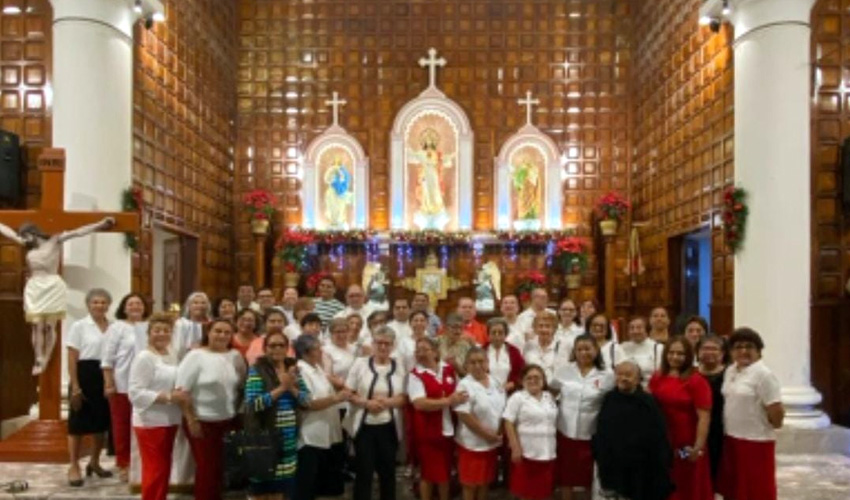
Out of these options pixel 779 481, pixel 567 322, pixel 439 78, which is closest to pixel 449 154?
pixel 439 78

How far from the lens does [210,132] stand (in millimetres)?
13523

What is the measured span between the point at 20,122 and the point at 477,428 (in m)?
6.62

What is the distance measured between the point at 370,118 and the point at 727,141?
22.1 feet

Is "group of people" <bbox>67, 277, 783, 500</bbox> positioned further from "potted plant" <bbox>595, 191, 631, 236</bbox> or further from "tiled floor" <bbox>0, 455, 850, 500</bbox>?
"potted plant" <bbox>595, 191, 631, 236</bbox>

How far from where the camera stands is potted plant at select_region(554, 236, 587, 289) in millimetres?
13992

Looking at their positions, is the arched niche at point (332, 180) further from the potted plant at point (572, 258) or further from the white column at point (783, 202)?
the white column at point (783, 202)

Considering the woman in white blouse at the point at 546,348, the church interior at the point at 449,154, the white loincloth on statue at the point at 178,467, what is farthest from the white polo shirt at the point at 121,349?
the woman in white blouse at the point at 546,348

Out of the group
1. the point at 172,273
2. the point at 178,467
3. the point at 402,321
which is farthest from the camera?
the point at 172,273

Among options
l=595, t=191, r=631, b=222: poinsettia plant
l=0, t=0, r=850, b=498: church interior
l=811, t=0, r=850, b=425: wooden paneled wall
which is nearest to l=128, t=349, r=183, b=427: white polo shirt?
l=0, t=0, r=850, b=498: church interior

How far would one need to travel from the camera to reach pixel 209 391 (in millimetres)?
5805

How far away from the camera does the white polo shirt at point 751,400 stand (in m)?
5.51

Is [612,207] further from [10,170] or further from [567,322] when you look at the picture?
[10,170]

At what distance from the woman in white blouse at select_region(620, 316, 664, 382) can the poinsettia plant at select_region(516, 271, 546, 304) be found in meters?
6.70

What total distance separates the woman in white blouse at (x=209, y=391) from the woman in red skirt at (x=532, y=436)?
1887 millimetres
